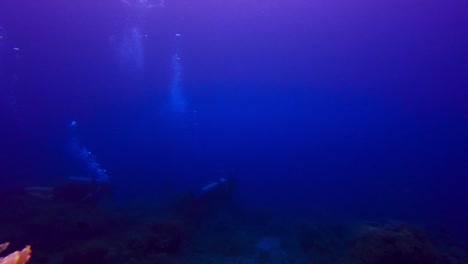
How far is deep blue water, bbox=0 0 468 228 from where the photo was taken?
81.4 ft

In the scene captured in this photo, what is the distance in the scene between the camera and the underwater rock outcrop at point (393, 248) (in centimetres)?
627

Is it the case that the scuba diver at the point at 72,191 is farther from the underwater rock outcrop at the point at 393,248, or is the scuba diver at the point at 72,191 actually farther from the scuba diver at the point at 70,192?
the underwater rock outcrop at the point at 393,248

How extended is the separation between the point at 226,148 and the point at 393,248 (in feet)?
185

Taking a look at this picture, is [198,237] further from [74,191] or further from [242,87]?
[242,87]

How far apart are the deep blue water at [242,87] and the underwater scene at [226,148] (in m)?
0.22

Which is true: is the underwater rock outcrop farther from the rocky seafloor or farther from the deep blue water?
the deep blue water

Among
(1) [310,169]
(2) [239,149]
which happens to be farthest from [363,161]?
(2) [239,149]

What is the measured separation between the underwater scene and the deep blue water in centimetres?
→ 22

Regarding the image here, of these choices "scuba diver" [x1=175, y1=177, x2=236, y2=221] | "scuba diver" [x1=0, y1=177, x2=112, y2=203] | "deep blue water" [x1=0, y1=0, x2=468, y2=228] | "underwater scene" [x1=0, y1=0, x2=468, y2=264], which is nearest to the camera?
"underwater scene" [x1=0, y1=0, x2=468, y2=264]

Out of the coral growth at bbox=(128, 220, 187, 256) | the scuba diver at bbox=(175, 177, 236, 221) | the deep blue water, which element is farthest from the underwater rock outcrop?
the deep blue water

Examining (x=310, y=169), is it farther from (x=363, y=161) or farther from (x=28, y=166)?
(x=28, y=166)

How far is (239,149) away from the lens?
6109cm

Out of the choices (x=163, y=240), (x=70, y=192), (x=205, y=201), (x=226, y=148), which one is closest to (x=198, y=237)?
(x=163, y=240)

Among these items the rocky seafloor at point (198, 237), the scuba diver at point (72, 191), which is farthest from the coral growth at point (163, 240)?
the scuba diver at point (72, 191)
